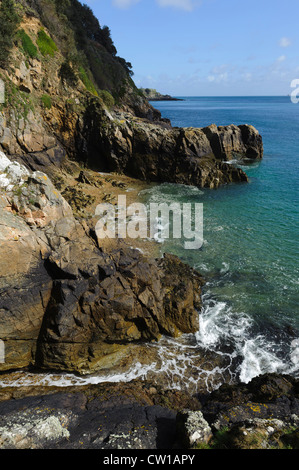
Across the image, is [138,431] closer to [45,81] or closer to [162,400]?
[162,400]

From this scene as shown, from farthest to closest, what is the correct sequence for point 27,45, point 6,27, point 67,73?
point 67,73
point 27,45
point 6,27

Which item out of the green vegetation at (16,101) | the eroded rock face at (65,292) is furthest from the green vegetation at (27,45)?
the eroded rock face at (65,292)

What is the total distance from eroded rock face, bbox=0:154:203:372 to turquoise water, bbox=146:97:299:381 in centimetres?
274

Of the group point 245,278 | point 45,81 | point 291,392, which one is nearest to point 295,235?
point 245,278

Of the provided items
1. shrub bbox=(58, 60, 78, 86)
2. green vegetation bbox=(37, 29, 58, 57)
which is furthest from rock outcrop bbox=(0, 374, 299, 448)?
green vegetation bbox=(37, 29, 58, 57)

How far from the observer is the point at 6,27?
31.1 metres

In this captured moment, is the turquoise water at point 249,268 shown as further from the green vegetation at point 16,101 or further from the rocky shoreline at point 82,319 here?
the green vegetation at point 16,101

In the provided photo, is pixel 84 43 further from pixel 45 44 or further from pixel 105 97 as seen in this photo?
pixel 45 44

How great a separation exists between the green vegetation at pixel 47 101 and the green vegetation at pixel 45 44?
6.24 meters

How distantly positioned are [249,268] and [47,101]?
34245 millimetres

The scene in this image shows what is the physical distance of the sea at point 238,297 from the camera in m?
14.8

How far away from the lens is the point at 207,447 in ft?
25.6

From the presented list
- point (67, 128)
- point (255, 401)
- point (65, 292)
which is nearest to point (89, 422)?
point (65, 292)

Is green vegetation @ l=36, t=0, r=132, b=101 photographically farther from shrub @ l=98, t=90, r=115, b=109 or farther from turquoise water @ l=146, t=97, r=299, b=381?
turquoise water @ l=146, t=97, r=299, b=381
